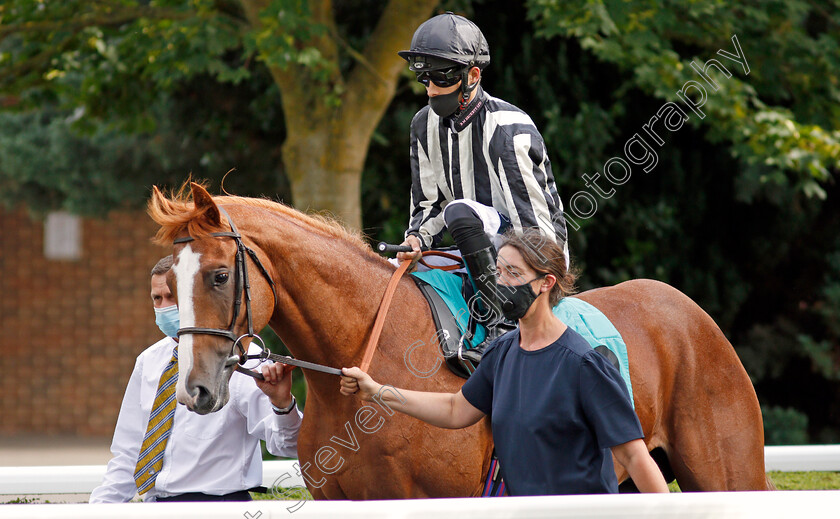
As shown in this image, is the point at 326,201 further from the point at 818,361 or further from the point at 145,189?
the point at 818,361

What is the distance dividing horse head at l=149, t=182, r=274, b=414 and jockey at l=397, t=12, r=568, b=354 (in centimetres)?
79

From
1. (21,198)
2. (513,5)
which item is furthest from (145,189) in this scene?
(513,5)

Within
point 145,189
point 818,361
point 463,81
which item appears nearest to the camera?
point 463,81

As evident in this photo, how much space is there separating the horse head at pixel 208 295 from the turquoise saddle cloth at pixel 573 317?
0.74 meters

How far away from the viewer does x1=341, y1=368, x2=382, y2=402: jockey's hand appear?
2871 mm

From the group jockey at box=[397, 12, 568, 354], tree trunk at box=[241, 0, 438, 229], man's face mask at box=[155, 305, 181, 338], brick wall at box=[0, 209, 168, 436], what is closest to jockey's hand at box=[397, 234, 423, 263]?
jockey at box=[397, 12, 568, 354]

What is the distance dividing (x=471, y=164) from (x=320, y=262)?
2.62ft

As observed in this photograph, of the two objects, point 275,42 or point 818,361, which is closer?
point 275,42

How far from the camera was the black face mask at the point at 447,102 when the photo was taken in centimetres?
341

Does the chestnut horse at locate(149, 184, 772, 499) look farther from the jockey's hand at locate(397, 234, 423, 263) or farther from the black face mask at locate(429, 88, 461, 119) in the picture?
the black face mask at locate(429, 88, 461, 119)

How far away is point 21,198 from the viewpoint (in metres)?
9.74

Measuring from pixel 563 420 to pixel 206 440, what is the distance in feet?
5.18

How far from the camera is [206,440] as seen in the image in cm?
334

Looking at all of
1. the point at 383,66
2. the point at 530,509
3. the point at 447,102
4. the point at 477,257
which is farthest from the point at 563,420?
the point at 383,66
